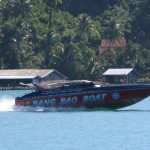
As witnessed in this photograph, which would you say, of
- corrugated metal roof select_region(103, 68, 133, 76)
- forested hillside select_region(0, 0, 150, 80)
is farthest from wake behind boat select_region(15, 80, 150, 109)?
corrugated metal roof select_region(103, 68, 133, 76)

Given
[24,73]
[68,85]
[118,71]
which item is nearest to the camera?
[68,85]

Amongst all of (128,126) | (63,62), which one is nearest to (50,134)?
(128,126)

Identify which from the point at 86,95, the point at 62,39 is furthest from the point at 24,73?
the point at 86,95

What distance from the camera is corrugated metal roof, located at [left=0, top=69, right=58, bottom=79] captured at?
118787 millimetres

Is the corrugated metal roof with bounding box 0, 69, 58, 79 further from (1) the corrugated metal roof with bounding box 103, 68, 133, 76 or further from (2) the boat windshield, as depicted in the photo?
(2) the boat windshield

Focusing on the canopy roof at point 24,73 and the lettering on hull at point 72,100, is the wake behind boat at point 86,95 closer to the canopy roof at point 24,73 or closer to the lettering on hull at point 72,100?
the lettering on hull at point 72,100

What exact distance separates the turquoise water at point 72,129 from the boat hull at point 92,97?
52 centimetres

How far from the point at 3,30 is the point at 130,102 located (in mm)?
67412

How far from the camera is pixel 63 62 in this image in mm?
125312

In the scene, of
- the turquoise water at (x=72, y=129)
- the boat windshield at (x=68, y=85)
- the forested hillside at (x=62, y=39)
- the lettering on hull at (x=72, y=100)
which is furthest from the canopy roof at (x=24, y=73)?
the lettering on hull at (x=72, y=100)

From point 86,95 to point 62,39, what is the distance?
69251 mm

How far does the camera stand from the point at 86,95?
198 ft

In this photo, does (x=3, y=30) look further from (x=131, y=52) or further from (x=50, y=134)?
(x=50, y=134)

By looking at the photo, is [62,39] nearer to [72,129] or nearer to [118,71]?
[118,71]
